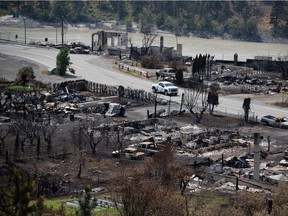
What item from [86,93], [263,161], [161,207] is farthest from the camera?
[86,93]

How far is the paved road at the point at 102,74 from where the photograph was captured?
32469mm

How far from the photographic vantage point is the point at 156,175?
680 inches

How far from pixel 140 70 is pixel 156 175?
2765 cm

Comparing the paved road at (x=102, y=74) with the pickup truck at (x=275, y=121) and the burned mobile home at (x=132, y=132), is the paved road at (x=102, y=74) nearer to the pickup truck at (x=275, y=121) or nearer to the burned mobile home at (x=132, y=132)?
the pickup truck at (x=275, y=121)

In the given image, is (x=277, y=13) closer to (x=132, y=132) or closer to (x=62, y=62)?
(x=62, y=62)

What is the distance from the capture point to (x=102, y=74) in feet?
136

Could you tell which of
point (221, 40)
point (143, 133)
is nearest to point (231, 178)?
point (143, 133)

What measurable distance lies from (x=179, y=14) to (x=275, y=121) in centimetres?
7235

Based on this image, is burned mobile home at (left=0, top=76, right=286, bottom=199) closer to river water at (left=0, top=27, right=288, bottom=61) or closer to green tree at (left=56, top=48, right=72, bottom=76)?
green tree at (left=56, top=48, right=72, bottom=76)

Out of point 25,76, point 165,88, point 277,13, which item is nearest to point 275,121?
point 165,88

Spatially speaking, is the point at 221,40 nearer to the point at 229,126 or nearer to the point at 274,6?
the point at 274,6

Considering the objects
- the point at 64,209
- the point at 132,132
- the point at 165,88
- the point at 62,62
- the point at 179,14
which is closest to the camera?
the point at 64,209

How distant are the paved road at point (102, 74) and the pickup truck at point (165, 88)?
52 centimetres

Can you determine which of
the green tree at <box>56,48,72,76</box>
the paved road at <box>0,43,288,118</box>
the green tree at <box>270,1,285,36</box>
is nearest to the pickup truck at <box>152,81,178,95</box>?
the paved road at <box>0,43,288,118</box>
